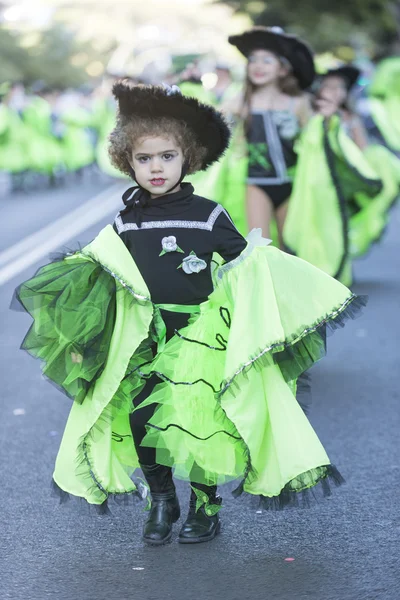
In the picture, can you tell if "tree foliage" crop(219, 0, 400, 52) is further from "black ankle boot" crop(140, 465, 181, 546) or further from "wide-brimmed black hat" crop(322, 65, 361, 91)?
"black ankle boot" crop(140, 465, 181, 546)

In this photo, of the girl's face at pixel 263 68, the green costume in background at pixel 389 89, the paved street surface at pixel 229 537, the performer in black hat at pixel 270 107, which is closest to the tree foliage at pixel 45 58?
the green costume in background at pixel 389 89

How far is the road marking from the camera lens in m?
12.1

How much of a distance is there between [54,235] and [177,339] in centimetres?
1046

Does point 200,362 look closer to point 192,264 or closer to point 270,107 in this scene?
point 192,264

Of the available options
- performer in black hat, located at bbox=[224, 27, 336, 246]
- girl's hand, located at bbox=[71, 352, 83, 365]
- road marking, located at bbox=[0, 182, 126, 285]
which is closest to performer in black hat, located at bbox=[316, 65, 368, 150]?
performer in black hat, located at bbox=[224, 27, 336, 246]

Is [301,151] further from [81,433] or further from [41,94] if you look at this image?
[41,94]

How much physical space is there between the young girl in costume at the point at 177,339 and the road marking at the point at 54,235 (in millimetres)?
6826

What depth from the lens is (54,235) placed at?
48.0ft

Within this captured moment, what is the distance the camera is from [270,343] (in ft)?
13.4

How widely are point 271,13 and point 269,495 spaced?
43.5 m

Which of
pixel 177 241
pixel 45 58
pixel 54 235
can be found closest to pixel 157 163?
pixel 177 241

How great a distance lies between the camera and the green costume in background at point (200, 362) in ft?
13.5

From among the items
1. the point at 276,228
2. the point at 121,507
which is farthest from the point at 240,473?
the point at 276,228

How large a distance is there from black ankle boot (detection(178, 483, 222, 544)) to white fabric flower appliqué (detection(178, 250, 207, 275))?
71 centimetres
